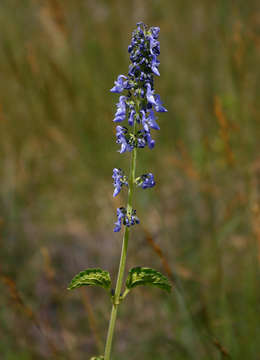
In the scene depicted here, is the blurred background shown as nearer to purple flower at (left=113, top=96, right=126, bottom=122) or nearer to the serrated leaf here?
the serrated leaf

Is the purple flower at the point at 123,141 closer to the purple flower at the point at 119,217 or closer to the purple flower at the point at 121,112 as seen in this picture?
the purple flower at the point at 121,112

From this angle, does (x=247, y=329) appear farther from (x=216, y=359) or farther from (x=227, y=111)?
(x=227, y=111)

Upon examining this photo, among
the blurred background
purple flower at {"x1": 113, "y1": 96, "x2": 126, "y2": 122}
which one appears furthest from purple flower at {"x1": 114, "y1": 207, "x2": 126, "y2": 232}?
the blurred background

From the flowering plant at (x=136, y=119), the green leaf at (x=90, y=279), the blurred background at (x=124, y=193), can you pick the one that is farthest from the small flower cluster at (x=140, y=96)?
the blurred background at (x=124, y=193)

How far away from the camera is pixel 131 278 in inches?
67.1

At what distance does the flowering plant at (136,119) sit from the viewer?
1580 millimetres

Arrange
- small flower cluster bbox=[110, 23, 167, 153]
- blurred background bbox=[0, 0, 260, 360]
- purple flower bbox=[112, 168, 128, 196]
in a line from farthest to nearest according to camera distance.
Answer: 1. blurred background bbox=[0, 0, 260, 360]
2. purple flower bbox=[112, 168, 128, 196]
3. small flower cluster bbox=[110, 23, 167, 153]

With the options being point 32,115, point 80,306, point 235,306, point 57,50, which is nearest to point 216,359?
point 235,306

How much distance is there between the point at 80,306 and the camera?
3902mm

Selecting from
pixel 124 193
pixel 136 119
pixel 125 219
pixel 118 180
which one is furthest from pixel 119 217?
pixel 124 193

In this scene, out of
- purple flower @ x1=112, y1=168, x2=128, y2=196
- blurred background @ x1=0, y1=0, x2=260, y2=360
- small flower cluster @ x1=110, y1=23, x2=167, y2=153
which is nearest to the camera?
small flower cluster @ x1=110, y1=23, x2=167, y2=153

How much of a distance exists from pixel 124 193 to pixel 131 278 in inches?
102

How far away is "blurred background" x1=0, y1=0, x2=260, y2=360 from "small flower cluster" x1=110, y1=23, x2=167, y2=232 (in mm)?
1112

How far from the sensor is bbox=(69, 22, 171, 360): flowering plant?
1580mm
